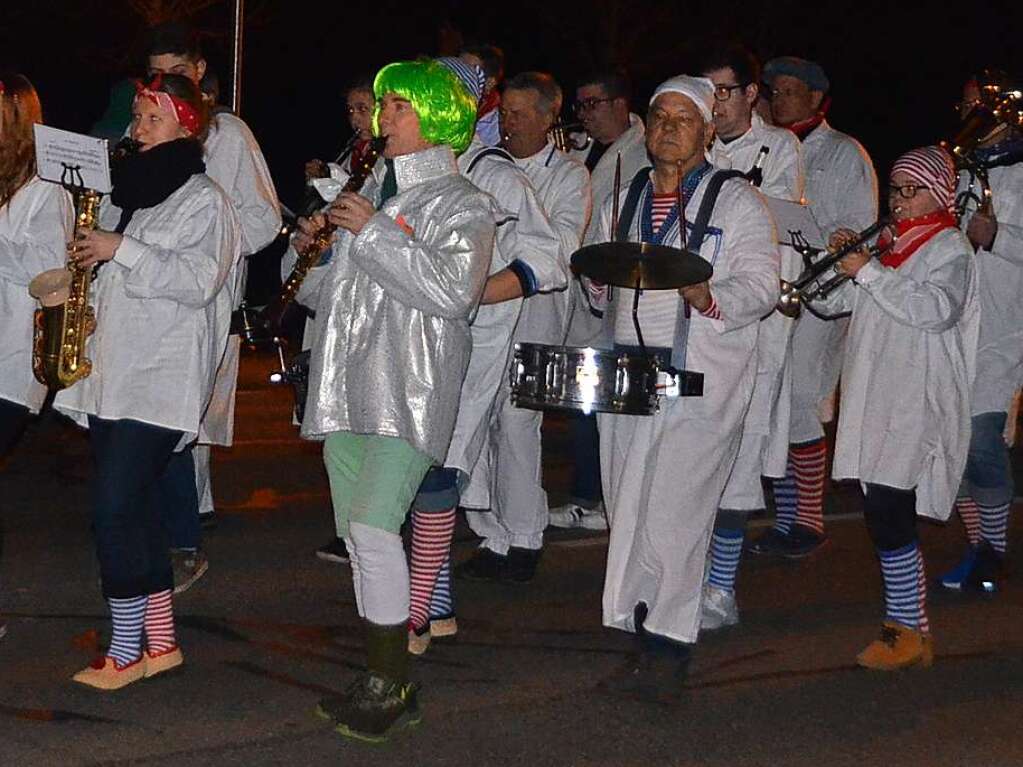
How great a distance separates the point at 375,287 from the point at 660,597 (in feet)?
5.32

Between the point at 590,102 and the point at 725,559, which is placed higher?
the point at 590,102

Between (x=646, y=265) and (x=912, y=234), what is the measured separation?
4.51 feet

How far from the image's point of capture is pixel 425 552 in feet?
21.5

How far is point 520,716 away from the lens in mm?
5906

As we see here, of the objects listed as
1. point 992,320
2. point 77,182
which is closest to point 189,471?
point 77,182

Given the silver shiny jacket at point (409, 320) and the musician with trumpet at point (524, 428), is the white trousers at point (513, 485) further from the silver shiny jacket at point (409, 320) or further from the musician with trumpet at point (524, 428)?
the silver shiny jacket at point (409, 320)

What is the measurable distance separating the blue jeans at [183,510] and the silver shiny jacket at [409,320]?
80.3 inches

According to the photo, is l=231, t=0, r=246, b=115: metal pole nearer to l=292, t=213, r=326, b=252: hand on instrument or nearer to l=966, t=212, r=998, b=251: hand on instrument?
l=966, t=212, r=998, b=251: hand on instrument

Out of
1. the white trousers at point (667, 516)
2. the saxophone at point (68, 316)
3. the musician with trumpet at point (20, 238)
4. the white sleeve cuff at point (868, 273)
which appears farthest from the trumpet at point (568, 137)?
the saxophone at point (68, 316)

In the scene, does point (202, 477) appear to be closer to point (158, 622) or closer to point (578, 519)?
point (578, 519)

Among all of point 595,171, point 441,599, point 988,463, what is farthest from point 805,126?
point 441,599

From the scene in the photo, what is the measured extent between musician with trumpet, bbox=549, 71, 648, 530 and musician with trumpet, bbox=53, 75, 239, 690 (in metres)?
3.33

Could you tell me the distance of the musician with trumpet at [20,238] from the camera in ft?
20.3

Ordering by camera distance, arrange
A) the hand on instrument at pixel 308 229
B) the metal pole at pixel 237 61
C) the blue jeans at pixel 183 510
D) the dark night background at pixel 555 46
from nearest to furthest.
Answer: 1. the hand on instrument at pixel 308 229
2. the blue jeans at pixel 183 510
3. the metal pole at pixel 237 61
4. the dark night background at pixel 555 46
